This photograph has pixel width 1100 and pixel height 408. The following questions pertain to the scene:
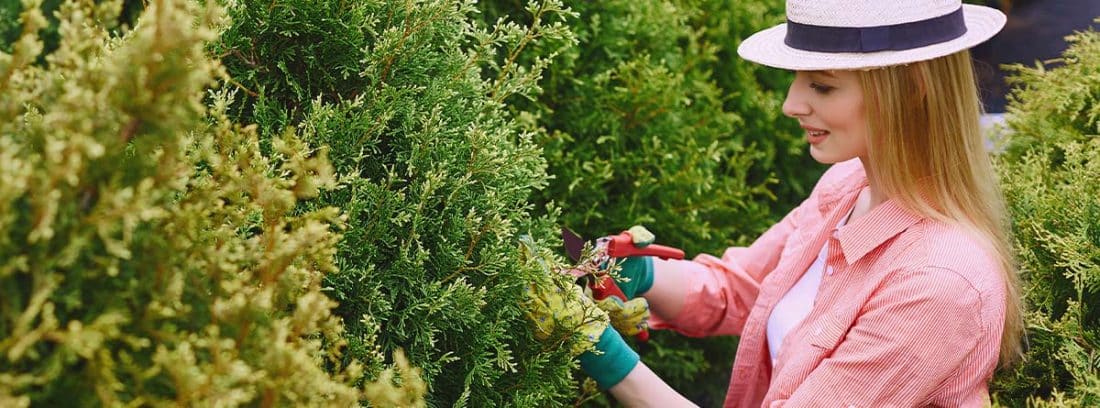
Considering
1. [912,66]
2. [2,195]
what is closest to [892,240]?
[912,66]

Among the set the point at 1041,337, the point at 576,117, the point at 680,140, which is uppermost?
the point at 576,117

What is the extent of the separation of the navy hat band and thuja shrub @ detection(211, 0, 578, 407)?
2.47ft

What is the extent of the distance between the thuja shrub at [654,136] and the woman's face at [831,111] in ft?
2.73

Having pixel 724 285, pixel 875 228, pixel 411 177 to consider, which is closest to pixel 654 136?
pixel 724 285

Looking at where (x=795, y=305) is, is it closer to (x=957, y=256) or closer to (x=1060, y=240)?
(x=957, y=256)

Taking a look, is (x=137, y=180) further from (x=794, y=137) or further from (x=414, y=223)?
(x=794, y=137)

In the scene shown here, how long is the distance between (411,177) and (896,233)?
3.76ft

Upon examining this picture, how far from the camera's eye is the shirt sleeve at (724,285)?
9.89 feet

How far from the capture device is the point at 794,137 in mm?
4027

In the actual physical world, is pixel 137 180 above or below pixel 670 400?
above

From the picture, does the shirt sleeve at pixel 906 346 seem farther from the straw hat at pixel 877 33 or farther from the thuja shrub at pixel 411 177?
the thuja shrub at pixel 411 177

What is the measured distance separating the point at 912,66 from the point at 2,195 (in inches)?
74.3

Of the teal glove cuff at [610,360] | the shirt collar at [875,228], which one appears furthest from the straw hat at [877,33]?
the teal glove cuff at [610,360]

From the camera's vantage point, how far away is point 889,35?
87.4 inches
